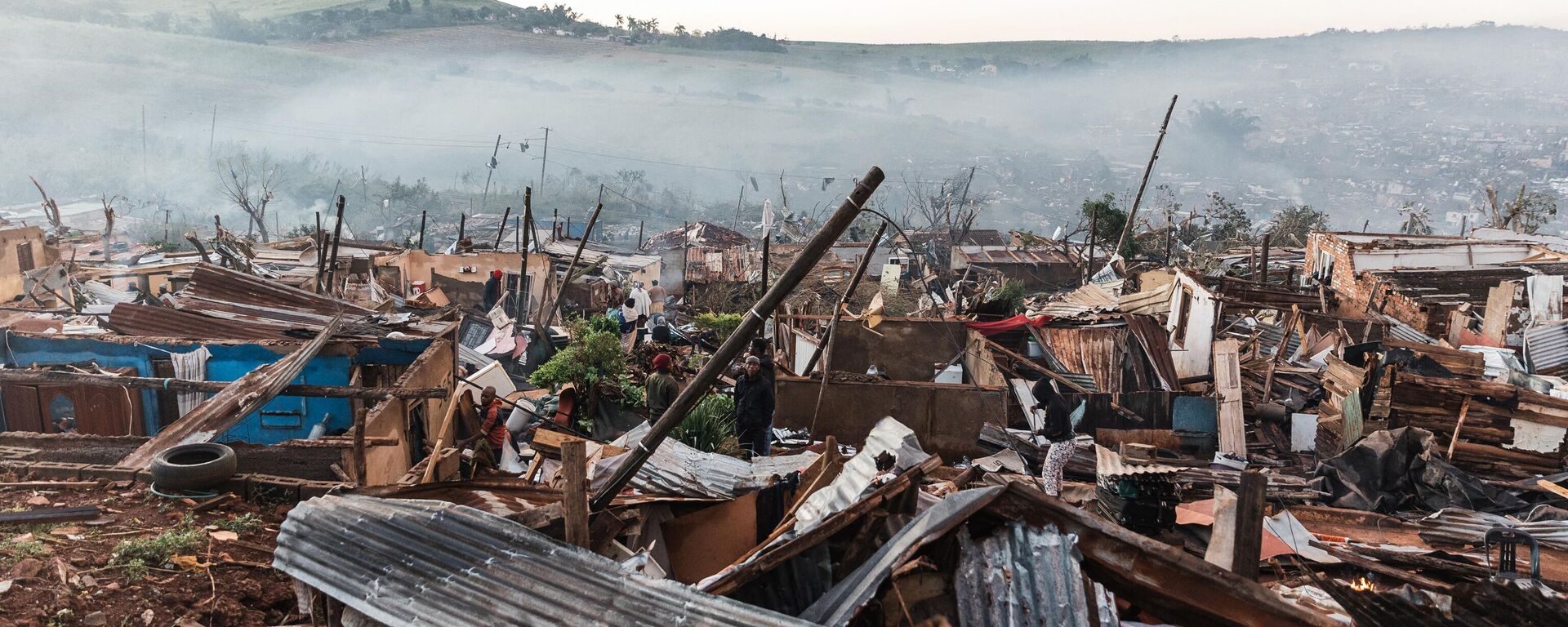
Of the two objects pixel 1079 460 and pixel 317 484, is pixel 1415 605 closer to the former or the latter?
pixel 317 484

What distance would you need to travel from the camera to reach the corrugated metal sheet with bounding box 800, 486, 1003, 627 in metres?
4.00

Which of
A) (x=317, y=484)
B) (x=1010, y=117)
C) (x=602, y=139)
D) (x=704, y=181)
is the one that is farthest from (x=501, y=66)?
(x=317, y=484)

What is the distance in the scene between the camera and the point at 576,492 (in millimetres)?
4402

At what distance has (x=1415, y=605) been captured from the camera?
157 inches

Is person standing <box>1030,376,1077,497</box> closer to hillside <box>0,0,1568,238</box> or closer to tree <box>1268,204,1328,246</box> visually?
tree <box>1268,204,1328,246</box>

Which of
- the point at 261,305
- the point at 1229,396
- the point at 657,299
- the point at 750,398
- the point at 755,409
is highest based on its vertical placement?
the point at 261,305

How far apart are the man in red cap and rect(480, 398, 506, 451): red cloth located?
1.61 metres

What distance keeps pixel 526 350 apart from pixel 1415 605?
52.1 feet

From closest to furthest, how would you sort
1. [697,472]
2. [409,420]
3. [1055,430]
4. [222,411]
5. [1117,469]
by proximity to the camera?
[697,472] < [222,411] < [1117,469] < [1055,430] < [409,420]

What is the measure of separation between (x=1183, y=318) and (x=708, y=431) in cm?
978

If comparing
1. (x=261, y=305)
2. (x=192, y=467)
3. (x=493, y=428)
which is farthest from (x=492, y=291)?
(x=192, y=467)

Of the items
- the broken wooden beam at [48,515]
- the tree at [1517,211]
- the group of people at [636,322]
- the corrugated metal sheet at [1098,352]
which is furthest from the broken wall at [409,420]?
the tree at [1517,211]

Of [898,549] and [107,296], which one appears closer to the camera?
[898,549]

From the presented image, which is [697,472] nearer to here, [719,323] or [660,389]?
[660,389]
